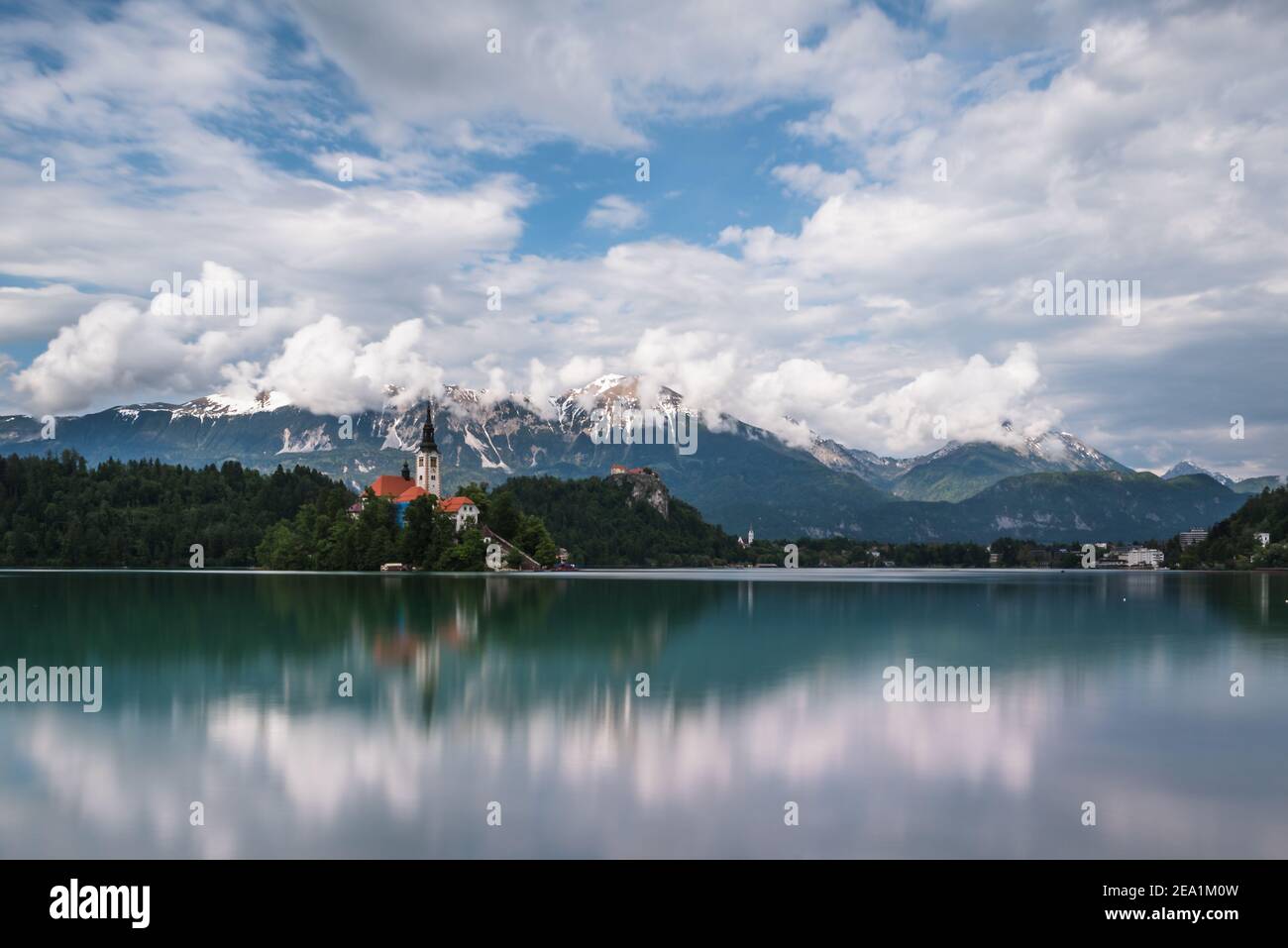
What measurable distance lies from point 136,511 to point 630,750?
183 meters

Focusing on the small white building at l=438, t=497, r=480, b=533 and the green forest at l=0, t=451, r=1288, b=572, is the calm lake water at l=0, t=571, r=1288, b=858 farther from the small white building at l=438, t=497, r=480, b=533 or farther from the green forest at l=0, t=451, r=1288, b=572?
the small white building at l=438, t=497, r=480, b=533

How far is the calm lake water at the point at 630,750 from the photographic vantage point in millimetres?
15531

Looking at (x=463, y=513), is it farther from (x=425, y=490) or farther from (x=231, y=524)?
(x=231, y=524)

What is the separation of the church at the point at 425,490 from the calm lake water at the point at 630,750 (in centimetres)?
10739

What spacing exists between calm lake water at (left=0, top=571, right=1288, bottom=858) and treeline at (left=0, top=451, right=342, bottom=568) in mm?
128655

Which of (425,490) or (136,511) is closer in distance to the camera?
(425,490)

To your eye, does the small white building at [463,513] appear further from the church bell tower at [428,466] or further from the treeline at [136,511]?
the church bell tower at [428,466]

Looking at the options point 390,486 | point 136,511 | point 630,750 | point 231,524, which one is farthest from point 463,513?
point 630,750

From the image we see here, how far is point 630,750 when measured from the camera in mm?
21188

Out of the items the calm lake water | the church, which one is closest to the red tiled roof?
the church

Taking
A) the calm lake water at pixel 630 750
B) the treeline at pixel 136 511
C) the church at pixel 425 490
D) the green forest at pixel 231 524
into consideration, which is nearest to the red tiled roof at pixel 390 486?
the church at pixel 425 490
